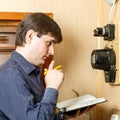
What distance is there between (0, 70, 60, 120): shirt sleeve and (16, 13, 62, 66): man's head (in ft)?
0.53

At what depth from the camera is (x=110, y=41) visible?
1660 millimetres

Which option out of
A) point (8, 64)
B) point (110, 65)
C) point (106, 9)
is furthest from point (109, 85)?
point (8, 64)

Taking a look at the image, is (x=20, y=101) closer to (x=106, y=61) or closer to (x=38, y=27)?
(x=38, y=27)

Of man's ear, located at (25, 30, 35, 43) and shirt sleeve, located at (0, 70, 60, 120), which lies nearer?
shirt sleeve, located at (0, 70, 60, 120)

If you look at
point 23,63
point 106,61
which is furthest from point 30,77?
point 106,61

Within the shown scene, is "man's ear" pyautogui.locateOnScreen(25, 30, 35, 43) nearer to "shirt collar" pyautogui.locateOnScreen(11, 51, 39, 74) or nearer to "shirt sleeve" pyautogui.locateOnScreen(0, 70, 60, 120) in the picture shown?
"shirt collar" pyautogui.locateOnScreen(11, 51, 39, 74)

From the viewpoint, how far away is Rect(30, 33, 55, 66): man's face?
1.30m

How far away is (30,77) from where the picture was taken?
50.8 inches

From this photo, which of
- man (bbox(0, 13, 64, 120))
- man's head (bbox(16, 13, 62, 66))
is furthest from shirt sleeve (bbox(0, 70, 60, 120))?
man's head (bbox(16, 13, 62, 66))

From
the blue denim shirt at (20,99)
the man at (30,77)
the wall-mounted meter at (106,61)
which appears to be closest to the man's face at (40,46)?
the man at (30,77)

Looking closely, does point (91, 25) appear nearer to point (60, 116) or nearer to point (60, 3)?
point (60, 3)

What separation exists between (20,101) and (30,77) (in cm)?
18

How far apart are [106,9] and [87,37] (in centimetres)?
24

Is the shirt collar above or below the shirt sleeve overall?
above
